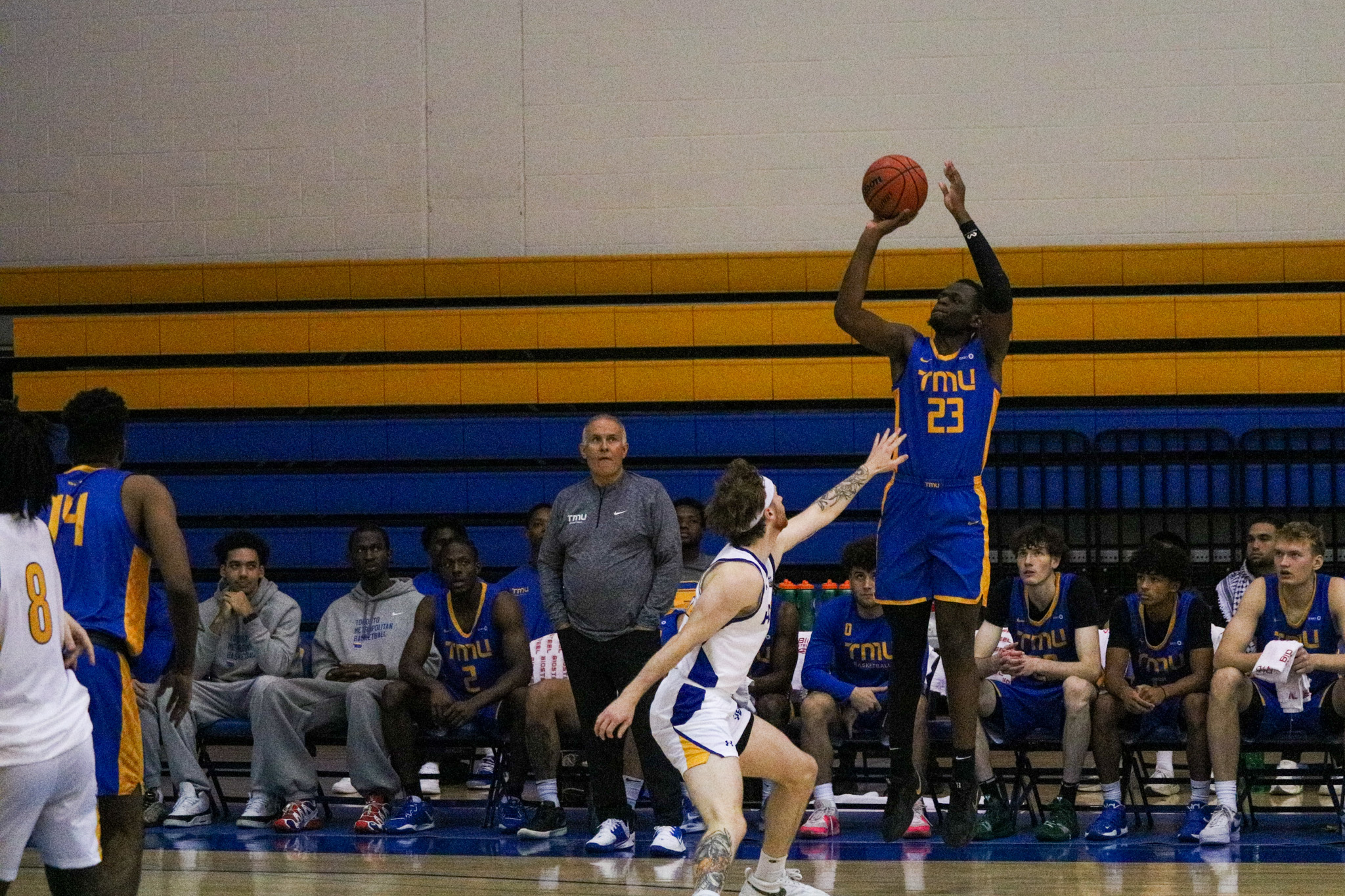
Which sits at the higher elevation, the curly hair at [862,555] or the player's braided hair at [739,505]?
the player's braided hair at [739,505]

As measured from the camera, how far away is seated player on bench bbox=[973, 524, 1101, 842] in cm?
642

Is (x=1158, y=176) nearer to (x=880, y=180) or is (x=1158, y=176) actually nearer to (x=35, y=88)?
(x=880, y=180)

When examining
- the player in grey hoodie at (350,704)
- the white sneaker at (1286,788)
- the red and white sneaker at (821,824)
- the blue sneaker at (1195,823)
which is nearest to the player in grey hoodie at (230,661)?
the player in grey hoodie at (350,704)

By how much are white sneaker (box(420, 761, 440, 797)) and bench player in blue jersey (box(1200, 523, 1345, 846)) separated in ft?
11.7

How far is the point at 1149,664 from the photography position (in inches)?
259

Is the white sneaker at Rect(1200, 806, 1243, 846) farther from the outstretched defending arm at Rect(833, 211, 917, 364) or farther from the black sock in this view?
the outstretched defending arm at Rect(833, 211, 917, 364)

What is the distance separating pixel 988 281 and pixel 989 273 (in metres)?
0.04

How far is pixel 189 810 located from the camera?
22.7 feet

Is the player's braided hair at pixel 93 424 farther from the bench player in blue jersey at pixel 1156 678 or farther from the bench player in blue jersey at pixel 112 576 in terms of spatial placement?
the bench player in blue jersey at pixel 1156 678

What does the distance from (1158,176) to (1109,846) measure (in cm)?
477

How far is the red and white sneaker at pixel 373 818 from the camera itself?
6680 millimetres

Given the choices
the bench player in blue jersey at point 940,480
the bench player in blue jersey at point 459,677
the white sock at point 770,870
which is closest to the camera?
the white sock at point 770,870

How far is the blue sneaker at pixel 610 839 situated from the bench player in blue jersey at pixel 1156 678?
6.06 feet

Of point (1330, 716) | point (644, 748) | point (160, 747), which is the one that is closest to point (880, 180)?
point (644, 748)
